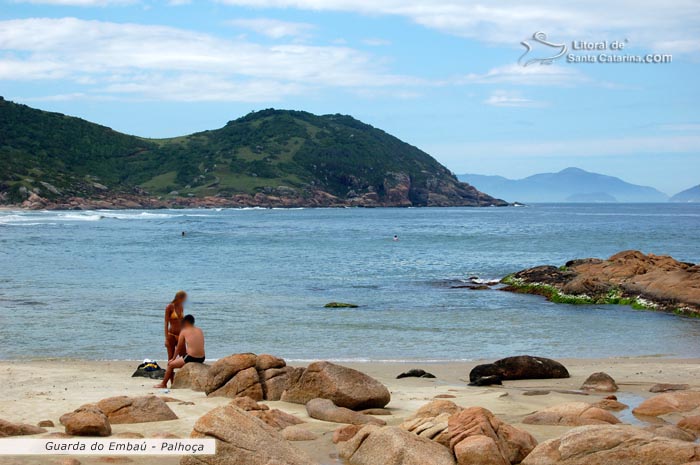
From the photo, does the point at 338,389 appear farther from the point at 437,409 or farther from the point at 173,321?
the point at 173,321

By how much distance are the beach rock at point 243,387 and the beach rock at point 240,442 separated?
14.5 feet

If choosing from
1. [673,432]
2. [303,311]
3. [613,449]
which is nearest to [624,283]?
[303,311]

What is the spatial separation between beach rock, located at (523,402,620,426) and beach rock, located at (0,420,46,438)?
6877 mm

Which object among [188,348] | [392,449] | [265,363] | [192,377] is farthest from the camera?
[188,348]

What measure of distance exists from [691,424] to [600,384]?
3.55 meters

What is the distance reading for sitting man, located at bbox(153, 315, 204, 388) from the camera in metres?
14.9

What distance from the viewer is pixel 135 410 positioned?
450 inches

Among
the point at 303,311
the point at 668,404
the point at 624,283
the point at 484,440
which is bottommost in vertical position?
the point at 303,311

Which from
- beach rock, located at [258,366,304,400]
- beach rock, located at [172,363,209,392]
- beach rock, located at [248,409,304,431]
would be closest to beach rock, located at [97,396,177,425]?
beach rock, located at [248,409,304,431]

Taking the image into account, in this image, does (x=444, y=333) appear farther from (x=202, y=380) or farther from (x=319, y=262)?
(x=319, y=262)

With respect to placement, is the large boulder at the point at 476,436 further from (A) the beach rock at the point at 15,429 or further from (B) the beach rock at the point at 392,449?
(A) the beach rock at the point at 15,429

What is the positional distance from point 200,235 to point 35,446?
253 ft

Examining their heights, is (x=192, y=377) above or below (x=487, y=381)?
above

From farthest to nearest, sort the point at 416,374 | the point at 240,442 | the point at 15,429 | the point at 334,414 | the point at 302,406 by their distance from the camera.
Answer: the point at 416,374 < the point at 302,406 < the point at 334,414 < the point at 15,429 < the point at 240,442
